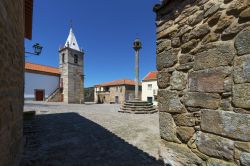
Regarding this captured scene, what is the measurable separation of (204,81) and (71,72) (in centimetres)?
2779

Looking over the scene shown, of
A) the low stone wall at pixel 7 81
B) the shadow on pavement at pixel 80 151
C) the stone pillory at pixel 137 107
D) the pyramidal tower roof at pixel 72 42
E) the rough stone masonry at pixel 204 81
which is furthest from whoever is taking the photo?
the pyramidal tower roof at pixel 72 42

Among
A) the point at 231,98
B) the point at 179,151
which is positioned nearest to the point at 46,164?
the point at 179,151

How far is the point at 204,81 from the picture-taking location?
6.63 ft

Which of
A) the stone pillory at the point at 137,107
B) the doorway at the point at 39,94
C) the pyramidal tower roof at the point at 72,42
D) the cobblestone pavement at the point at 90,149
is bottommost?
the cobblestone pavement at the point at 90,149

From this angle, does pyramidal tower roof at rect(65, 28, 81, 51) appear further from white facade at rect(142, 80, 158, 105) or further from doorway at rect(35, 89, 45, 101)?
white facade at rect(142, 80, 158, 105)

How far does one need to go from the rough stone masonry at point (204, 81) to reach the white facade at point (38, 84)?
27058 mm

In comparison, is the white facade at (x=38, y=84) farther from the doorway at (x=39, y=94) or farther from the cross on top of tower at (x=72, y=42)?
the cross on top of tower at (x=72, y=42)

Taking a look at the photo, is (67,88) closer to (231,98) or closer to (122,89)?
(122,89)

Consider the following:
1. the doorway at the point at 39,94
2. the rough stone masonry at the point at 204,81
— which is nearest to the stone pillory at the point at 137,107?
the rough stone masonry at the point at 204,81

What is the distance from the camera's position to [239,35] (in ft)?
5.48

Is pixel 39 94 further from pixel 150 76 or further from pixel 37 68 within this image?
pixel 150 76

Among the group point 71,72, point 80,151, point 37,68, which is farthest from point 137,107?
point 37,68

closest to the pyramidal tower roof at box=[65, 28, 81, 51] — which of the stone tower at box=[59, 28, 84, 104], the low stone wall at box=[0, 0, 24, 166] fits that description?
the stone tower at box=[59, 28, 84, 104]

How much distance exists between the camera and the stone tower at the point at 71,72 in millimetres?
27581
